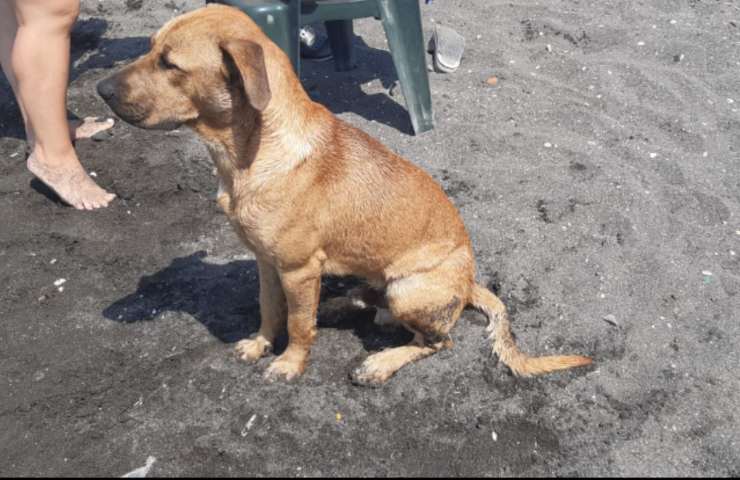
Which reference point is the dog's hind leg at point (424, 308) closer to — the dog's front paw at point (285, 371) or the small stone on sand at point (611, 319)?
the dog's front paw at point (285, 371)

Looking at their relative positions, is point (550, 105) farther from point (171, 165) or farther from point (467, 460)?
point (467, 460)

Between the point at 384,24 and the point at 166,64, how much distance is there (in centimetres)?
292

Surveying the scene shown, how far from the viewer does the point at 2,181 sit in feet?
16.8

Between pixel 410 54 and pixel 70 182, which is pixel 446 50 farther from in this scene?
pixel 70 182

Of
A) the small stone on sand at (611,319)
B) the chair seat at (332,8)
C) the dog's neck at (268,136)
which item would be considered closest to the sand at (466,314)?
the small stone on sand at (611,319)

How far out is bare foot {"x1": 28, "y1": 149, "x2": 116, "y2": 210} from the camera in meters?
4.76

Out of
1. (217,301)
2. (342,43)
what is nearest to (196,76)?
(217,301)

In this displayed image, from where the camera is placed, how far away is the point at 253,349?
3.67 metres

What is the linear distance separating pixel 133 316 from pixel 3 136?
114 inches

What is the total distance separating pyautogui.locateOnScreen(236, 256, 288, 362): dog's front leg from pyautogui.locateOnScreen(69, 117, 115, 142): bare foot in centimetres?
291

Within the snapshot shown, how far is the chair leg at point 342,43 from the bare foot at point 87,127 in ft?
7.63

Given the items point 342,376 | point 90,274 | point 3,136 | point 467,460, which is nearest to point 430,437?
point 467,460

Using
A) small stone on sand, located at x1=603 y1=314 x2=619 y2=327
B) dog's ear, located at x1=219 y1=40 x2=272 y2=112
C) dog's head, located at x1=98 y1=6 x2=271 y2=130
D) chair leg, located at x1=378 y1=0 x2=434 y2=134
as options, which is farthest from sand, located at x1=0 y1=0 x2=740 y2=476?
dog's ear, located at x1=219 y1=40 x2=272 y2=112

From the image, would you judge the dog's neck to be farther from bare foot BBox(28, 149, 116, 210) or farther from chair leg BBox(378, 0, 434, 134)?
chair leg BBox(378, 0, 434, 134)
